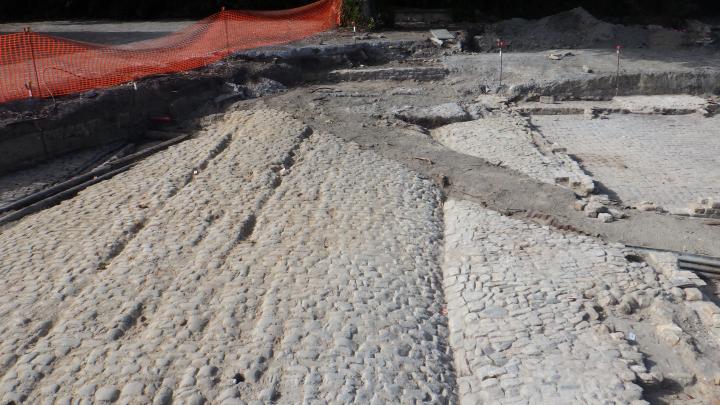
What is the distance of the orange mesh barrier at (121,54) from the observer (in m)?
11.6

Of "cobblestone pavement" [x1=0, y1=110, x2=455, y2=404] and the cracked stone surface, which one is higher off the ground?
the cracked stone surface

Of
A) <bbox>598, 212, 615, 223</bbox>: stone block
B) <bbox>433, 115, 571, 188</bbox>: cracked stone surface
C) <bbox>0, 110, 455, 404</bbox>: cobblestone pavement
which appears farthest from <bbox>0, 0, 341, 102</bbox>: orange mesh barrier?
<bbox>598, 212, 615, 223</bbox>: stone block

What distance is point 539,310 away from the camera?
21.9 feet

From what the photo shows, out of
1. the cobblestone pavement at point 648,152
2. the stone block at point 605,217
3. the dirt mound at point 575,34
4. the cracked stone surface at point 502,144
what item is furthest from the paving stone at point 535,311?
the dirt mound at point 575,34

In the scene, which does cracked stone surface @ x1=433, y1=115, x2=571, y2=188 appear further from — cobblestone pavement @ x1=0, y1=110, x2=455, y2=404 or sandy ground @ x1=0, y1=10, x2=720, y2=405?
cobblestone pavement @ x1=0, y1=110, x2=455, y2=404

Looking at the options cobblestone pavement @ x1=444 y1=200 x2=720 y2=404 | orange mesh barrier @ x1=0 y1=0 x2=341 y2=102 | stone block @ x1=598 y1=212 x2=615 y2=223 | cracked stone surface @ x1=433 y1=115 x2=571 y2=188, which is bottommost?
cobblestone pavement @ x1=444 y1=200 x2=720 y2=404

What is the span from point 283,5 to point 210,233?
13.5 metres

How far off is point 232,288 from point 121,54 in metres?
8.21

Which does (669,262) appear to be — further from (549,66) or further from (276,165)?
(549,66)

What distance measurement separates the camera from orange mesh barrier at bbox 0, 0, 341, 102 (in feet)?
38.0

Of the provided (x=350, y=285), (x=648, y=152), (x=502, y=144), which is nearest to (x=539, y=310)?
(x=350, y=285)

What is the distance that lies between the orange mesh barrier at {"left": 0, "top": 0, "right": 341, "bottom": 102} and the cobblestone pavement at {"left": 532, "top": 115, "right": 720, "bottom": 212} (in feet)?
22.0

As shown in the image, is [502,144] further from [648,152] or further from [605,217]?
[605,217]

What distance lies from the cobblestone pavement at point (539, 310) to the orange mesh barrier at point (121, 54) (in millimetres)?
7021
